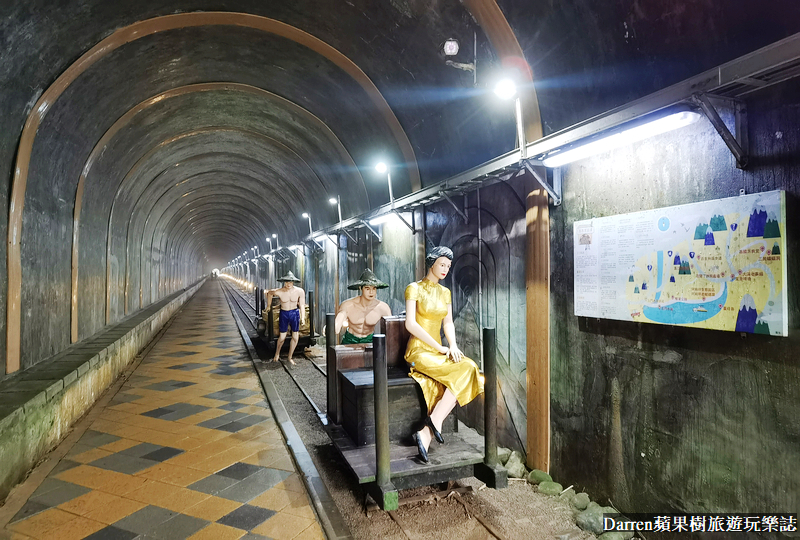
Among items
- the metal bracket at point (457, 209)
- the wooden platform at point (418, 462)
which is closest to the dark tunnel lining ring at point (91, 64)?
the metal bracket at point (457, 209)

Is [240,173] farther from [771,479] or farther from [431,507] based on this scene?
[771,479]

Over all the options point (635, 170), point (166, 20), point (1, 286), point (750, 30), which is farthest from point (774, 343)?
point (166, 20)

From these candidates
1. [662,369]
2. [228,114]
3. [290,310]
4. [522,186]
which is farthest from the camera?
[228,114]

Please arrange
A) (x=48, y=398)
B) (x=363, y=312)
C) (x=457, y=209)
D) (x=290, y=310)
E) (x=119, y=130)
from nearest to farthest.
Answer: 1. (x=48, y=398)
2. (x=457, y=209)
3. (x=363, y=312)
4. (x=119, y=130)
5. (x=290, y=310)

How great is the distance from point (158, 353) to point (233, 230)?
86.3ft

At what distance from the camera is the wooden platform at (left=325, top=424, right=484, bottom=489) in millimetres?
3318

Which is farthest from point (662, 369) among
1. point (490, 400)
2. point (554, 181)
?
point (554, 181)

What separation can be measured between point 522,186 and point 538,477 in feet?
9.57

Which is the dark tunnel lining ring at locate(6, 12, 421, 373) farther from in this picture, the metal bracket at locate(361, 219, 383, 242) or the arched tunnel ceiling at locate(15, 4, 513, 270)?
the metal bracket at locate(361, 219, 383, 242)

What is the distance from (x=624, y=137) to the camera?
3.29 meters

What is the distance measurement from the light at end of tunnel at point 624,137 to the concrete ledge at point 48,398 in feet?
16.8

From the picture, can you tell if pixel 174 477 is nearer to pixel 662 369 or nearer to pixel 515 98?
pixel 662 369

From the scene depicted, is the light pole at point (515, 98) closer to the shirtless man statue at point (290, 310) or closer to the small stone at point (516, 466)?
the small stone at point (516, 466)

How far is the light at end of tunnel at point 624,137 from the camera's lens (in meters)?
2.90
